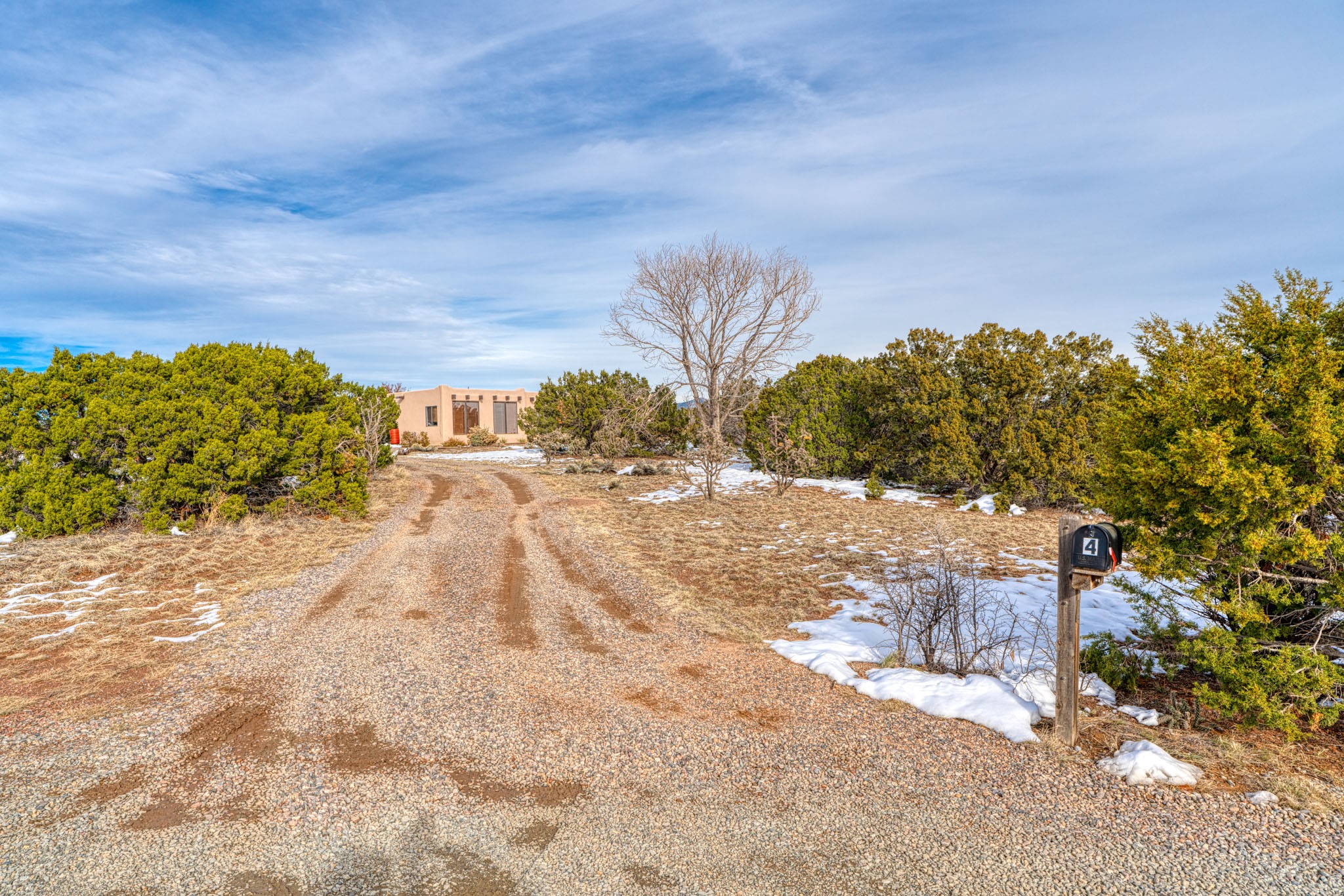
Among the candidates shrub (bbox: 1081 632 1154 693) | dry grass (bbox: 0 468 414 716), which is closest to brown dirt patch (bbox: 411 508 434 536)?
dry grass (bbox: 0 468 414 716)

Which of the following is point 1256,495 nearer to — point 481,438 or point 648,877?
point 648,877

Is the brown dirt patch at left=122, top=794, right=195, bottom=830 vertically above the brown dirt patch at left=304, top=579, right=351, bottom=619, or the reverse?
the brown dirt patch at left=304, top=579, right=351, bottom=619

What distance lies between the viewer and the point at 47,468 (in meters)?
10.7

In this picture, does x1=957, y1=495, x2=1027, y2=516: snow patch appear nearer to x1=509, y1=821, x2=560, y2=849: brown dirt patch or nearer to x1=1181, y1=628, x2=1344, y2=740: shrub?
x1=1181, y1=628, x2=1344, y2=740: shrub

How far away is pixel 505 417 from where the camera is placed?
39.3 metres

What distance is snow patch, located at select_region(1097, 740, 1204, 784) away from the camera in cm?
344

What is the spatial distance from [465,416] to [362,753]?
3598cm

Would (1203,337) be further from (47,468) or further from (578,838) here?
(47,468)

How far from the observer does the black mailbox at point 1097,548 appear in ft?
Answer: 11.8

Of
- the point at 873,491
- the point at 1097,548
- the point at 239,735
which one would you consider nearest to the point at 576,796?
the point at 239,735

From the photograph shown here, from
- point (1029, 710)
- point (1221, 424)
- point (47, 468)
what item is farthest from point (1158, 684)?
point (47, 468)

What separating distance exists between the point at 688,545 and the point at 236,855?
25.8ft

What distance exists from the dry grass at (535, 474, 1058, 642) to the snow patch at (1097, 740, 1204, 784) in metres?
3.02

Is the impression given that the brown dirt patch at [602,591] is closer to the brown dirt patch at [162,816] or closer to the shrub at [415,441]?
the brown dirt patch at [162,816]
